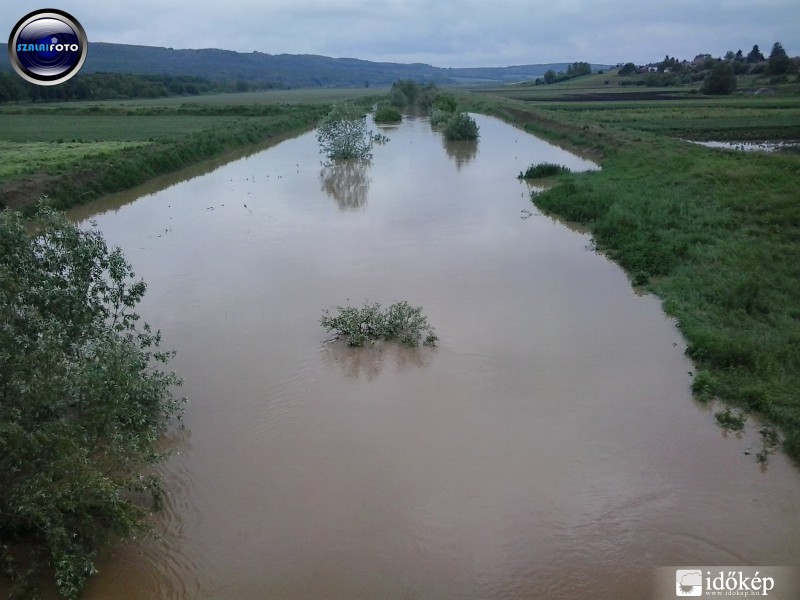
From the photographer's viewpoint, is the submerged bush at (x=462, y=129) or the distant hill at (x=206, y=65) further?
the distant hill at (x=206, y=65)

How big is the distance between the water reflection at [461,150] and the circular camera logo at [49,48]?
58.2 ft

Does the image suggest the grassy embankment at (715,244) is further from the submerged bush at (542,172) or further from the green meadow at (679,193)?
the submerged bush at (542,172)

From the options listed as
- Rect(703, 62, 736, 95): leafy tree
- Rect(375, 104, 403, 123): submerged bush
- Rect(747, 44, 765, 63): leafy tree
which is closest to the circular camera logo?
Rect(375, 104, 403, 123): submerged bush

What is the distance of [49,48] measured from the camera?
7.97 meters

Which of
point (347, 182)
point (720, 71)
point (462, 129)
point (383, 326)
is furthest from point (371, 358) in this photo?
point (720, 71)

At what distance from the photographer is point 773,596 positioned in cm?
524

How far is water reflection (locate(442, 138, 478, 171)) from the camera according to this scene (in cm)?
2653

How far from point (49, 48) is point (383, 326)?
5.72 metres

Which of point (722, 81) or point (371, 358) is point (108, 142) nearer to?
point (371, 358)

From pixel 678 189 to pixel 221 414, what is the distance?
46.3 ft

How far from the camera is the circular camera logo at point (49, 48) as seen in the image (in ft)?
25.3

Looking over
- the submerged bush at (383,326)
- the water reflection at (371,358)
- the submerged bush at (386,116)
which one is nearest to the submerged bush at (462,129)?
the submerged bush at (386,116)

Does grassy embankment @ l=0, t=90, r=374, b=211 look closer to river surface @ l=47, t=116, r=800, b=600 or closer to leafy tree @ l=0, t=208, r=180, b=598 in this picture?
river surface @ l=47, t=116, r=800, b=600

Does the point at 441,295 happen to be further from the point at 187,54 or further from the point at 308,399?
the point at 187,54
